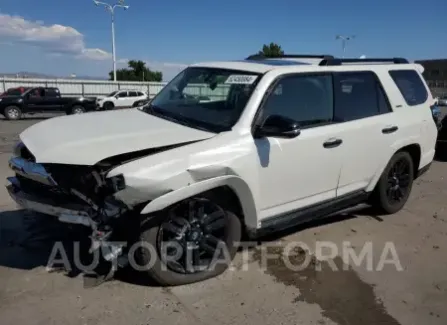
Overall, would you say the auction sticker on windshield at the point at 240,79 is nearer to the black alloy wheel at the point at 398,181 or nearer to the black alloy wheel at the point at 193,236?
the black alloy wheel at the point at 193,236

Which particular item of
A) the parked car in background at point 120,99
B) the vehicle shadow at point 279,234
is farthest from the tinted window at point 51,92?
the vehicle shadow at point 279,234

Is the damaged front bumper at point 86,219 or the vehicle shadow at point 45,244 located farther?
the vehicle shadow at point 45,244

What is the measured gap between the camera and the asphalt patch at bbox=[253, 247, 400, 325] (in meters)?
3.30

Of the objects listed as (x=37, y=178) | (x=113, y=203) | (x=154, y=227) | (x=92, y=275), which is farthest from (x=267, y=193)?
(x=37, y=178)

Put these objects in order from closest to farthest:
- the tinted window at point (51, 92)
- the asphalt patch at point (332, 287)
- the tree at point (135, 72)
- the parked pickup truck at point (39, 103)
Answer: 1. the asphalt patch at point (332, 287)
2. the parked pickup truck at point (39, 103)
3. the tinted window at point (51, 92)
4. the tree at point (135, 72)

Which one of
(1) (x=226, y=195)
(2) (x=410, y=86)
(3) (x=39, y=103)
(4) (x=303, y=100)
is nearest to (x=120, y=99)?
(3) (x=39, y=103)

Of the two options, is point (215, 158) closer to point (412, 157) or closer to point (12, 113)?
point (412, 157)

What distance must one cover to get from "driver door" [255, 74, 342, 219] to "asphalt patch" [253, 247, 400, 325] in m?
0.51

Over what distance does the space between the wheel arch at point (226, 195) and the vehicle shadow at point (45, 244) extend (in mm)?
673

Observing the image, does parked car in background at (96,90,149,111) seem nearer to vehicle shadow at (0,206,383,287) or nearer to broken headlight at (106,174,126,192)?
vehicle shadow at (0,206,383,287)

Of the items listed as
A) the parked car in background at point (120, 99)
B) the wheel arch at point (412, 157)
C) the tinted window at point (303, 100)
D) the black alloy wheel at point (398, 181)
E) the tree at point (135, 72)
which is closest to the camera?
the tinted window at point (303, 100)

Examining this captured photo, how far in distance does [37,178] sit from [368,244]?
10.9 ft

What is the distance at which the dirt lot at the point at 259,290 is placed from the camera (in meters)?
3.21

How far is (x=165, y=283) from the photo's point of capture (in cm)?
355
